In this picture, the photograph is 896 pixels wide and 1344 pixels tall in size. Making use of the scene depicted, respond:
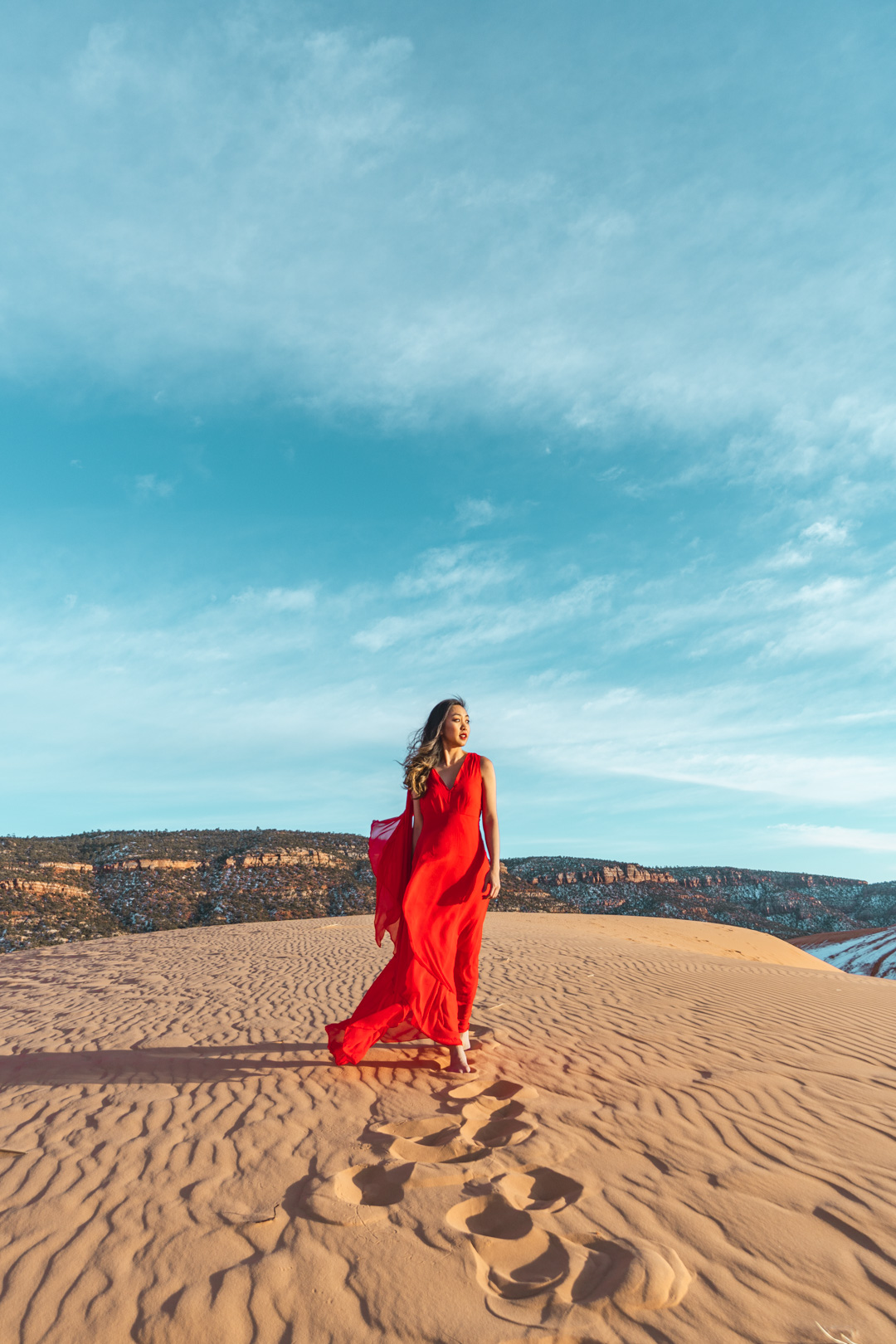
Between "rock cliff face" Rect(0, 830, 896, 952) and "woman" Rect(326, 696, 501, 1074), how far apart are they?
31.9 meters

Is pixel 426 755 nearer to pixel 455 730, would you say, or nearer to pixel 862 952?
pixel 455 730

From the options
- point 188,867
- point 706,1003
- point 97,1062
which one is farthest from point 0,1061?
point 188,867

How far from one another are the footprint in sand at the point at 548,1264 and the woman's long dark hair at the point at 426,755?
260 cm

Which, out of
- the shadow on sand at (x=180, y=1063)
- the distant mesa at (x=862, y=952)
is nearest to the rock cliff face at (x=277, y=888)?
the distant mesa at (x=862, y=952)

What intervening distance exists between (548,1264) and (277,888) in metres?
44.5

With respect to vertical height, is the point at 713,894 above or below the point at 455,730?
below

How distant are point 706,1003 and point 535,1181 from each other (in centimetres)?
582

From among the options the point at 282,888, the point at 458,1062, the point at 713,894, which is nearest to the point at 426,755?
the point at 458,1062

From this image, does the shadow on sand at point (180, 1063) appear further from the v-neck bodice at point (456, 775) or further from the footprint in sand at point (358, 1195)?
the v-neck bodice at point (456, 775)

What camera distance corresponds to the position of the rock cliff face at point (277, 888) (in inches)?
1476

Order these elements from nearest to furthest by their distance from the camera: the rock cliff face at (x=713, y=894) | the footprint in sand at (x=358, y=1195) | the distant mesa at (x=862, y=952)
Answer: the footprint in sand at (x=358, y=1195)
the distant mesa at (x=862, y=952)
the rock cliff face at (x=713, y=894)

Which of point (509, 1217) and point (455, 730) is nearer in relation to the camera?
point (509, 1217)

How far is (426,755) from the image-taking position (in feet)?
17.1

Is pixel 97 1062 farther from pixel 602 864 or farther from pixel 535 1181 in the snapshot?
pixel 602 864
